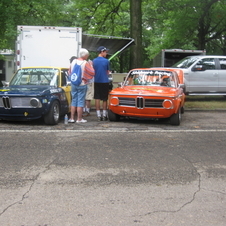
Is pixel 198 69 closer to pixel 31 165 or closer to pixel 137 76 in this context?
pixel 137 76

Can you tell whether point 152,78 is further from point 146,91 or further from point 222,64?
point 222,64

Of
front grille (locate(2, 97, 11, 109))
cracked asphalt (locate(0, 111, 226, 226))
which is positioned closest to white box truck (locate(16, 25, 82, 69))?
front grille (locate(2, 97, 11, 109))

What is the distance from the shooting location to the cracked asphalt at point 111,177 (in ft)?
11.1

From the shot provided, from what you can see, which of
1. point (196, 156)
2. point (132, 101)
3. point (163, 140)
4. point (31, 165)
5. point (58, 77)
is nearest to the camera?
point (31, 165)

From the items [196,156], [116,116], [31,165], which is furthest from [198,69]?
[31,165]

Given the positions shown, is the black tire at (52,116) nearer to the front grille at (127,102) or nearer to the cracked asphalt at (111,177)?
the cracked asphalt at (111,177)

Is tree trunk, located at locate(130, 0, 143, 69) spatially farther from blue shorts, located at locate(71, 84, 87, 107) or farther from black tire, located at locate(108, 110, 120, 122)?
blue shorts, located at locate(71, 84, 87, 107)

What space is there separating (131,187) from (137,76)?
5793 millimetres

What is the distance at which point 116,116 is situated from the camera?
886cm

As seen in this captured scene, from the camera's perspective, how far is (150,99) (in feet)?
26.9

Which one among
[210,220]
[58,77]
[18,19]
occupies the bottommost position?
[210,220]

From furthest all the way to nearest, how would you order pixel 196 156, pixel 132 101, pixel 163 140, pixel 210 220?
pixel 132 101
pixel 163 140
pixel 196 156
pixel 210 220

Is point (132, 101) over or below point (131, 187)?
over

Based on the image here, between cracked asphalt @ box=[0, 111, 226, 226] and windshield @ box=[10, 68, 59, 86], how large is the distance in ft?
6.57
